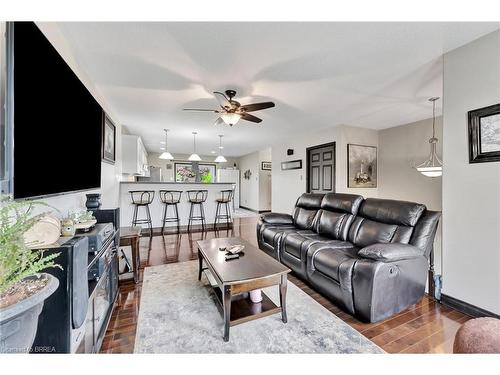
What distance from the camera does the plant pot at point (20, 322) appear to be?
0.60 m

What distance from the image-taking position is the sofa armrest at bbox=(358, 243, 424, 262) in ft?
5.76

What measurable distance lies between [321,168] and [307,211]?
222 centimetres

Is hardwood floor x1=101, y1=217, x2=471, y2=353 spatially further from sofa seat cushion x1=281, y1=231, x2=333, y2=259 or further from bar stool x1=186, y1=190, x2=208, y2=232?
bar stool x1=186, y1=190, x2=208, y2=232

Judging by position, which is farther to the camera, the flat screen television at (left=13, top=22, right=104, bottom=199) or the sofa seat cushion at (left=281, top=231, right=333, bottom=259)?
the sofa seat cushion at (left=281, top=231, right=333, bottom=259)

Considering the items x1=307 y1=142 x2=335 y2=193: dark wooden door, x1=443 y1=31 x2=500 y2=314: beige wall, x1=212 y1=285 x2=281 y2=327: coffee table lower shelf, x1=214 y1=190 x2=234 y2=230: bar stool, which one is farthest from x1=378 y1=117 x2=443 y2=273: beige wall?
x1=212 y1=285 x2=281 y2=327: coffee table lower shelf

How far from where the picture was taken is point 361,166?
5.10 meters

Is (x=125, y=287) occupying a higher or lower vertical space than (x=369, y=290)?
lower

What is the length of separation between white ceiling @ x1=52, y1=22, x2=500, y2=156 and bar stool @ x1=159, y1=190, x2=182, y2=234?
1942 millimetres

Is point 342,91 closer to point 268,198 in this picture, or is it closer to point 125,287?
point 125,287
